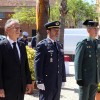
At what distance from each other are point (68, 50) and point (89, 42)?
18370mm

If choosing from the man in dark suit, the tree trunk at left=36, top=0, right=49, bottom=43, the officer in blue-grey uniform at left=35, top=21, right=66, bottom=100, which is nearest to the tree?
the tree trunk at left=36, top=0, right=49, bottom=43

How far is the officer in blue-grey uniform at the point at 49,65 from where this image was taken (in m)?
6.21

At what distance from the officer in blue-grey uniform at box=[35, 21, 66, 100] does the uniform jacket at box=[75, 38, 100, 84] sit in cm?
58

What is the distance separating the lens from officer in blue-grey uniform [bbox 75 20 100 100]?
685cm

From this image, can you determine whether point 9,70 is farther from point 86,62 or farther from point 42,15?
point 42,15

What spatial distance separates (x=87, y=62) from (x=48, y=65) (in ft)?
3.01

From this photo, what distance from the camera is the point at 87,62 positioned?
691cm

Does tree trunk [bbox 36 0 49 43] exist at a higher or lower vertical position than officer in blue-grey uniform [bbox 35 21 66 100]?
higher

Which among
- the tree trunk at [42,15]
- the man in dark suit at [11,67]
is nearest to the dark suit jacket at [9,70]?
the man in dark suit at [11,67]

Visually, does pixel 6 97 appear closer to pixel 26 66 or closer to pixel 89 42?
pixel 26 66

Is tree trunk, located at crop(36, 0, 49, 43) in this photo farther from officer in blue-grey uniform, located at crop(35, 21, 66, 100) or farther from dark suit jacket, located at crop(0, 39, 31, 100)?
dark suit jacket, located at crop(0, 39, 31, 100)

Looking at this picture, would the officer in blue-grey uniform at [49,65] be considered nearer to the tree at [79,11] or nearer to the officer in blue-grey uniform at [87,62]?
the officer in blue-grey uniform at [87,62]

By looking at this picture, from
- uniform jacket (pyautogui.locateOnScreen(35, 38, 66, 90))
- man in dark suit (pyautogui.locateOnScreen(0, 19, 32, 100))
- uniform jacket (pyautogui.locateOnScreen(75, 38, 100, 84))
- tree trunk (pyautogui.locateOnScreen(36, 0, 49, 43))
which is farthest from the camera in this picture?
tree trunk (pyautogui.locateOnScreen(36, 0, 49, 43))

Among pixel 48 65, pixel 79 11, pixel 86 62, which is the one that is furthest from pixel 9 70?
pixel 79 11
